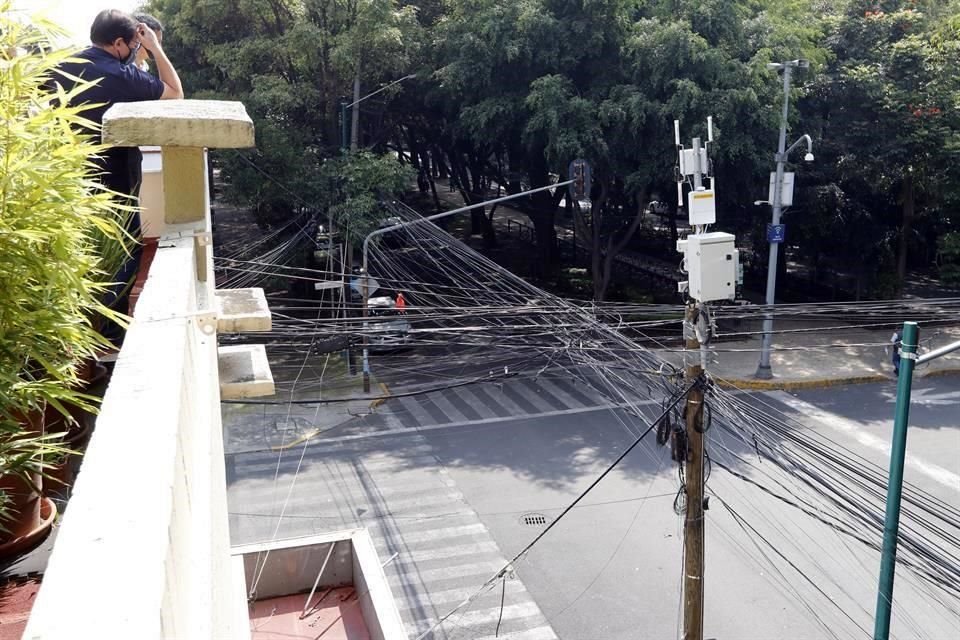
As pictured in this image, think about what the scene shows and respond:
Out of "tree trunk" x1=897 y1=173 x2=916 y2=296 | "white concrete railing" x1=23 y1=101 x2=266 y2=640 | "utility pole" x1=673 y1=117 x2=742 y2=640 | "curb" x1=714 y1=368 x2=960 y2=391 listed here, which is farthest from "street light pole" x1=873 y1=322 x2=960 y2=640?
"tree trunk" x1=897 y1=173 x2=916 y2=296

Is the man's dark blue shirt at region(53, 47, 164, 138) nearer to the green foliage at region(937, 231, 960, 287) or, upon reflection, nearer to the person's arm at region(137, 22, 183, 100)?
the person's arm at region(137, 22, 183, 100)

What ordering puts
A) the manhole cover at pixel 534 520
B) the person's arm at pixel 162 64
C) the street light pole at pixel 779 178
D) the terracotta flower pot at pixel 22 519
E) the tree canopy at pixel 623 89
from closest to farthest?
the terracotta flower pot at pixel 22 519, the person's arm at pixel 162 64, the manhole cover at pixel 534 520, the street light pole at pixel 779 178, the tree canopy at pixel 623 89

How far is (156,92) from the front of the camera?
4.34 metres

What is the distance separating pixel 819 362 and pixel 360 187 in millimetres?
11228

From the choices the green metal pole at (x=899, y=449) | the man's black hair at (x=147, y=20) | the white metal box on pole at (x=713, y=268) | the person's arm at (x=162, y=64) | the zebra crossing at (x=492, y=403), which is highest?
the man's black hair at (x=147, y=20)

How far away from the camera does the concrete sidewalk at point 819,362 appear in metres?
18.8

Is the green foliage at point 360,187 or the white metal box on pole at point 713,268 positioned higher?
the green foliage at point 360,187

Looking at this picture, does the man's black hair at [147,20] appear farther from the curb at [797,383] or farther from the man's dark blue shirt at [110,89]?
the curb at [797,383]

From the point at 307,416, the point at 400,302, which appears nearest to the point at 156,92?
the point at 400,302

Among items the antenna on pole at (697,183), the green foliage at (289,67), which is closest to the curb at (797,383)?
the antenna on pole at (697,183)

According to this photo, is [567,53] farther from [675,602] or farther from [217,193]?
[217,193]

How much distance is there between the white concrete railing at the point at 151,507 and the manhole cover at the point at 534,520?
998cm

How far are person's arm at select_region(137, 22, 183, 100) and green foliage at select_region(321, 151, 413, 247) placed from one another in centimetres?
1318

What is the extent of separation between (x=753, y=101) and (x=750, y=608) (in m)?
11.2
